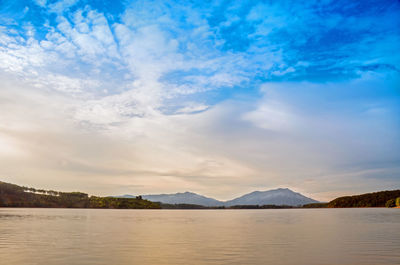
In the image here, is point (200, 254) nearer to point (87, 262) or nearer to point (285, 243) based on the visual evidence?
point (87, 262)

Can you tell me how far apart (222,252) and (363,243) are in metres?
19.5

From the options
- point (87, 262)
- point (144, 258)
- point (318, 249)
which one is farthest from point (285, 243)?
point (87, 262)

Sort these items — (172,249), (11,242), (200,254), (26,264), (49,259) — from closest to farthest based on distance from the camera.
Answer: (26,264) < (49,259) < (200,254) < (172,249) < (11,242)

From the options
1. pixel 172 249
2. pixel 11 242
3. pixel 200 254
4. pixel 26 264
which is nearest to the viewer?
pixel 26 264

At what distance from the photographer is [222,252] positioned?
33.5 meters

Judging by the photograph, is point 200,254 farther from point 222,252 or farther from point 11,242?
point 11,242

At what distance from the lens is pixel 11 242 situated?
39.3 meters

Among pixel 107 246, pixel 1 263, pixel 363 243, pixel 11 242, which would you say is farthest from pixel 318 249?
pixel 11 242

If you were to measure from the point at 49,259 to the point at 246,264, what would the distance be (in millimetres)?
17100

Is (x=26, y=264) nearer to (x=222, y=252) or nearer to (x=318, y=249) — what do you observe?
(x=222, y=252)

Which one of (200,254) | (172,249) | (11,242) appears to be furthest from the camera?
(11,242)

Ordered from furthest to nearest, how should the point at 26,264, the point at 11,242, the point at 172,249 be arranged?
the point at 11,242 < the point at 172,249 < the point at 26,264

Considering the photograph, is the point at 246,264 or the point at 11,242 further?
the point at 11,242

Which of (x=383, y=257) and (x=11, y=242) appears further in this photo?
(x=11, y=242)
